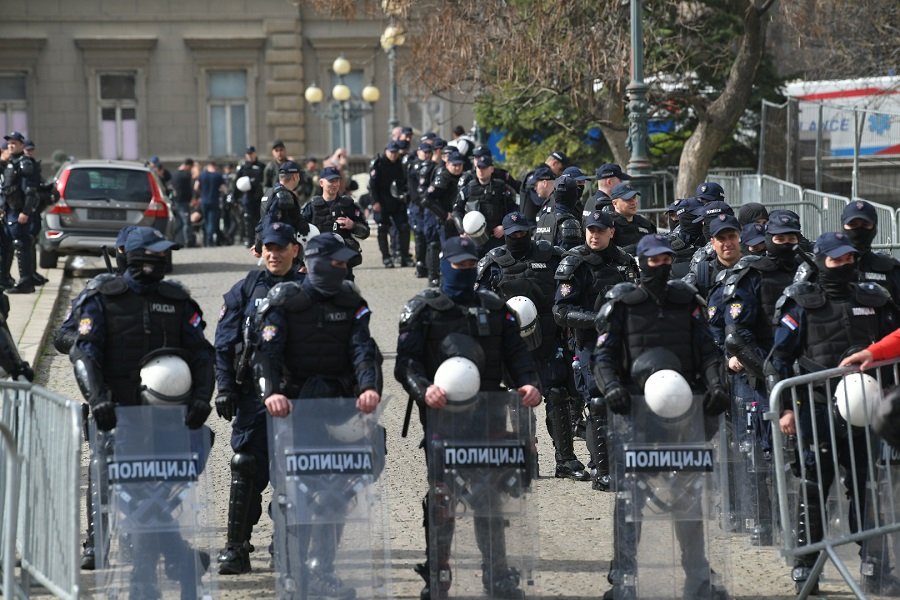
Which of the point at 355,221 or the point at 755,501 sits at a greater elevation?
the point at 355,221

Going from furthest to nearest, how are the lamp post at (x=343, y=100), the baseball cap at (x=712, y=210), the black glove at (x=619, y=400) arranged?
the lamp post at (x=343, y=100)
the baseball cap at (x=712, y=210)
the black glove at (x=619, y=400)

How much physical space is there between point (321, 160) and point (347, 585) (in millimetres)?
36412

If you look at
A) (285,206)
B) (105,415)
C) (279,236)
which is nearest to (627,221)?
(285,206)

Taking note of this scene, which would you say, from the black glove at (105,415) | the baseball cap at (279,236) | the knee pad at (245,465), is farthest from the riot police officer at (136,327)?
the baseball cap at (279,236)

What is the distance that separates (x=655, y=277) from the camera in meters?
8.28

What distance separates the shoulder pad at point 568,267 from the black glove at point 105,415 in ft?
11.8

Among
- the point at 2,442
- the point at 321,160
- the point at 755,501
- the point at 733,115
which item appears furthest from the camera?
the point at 321,160

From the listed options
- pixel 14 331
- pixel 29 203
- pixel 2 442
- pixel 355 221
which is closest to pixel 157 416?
pixel 2 442

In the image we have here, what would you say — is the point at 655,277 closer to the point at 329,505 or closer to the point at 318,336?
the point at 318,336

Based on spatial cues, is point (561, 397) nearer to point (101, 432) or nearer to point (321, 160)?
point (101, 432)

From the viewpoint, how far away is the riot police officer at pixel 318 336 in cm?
807

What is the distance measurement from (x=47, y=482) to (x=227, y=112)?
127 ft

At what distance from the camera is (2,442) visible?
7305 mm

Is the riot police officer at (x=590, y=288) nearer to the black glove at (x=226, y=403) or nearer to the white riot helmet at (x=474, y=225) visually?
the black glove at (x=226, y=403)
